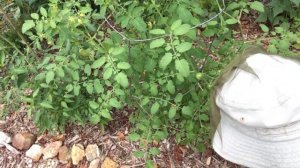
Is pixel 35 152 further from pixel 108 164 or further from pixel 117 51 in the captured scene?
pixel 117 51

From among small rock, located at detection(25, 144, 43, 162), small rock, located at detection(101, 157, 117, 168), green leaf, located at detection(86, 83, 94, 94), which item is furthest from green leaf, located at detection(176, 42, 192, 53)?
small rock, located at detection(25, 144, 43, 162)

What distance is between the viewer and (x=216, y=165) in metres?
2.07

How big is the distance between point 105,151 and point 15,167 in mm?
501

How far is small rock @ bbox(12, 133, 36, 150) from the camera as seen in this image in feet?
7.50

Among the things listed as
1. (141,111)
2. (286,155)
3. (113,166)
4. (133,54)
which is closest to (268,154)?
(286,155)

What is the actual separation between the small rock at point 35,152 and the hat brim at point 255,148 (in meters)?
1.09

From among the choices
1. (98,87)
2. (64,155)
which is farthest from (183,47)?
(64,155)

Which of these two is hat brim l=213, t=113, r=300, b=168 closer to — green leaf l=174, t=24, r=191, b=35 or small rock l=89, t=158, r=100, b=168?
green leaf l=174, t=24, r=191, b=35

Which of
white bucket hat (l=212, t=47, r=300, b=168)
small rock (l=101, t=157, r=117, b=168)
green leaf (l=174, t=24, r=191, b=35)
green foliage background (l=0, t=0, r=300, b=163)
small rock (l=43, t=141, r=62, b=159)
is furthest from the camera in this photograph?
small rock (l=43, t=141, r=62, b=159)

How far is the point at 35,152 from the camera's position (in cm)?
226

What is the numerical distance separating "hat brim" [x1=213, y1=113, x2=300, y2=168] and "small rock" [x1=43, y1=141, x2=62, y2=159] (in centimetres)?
101

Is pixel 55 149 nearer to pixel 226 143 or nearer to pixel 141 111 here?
pixel 141 111

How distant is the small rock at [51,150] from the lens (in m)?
2.23

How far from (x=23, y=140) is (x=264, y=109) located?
57.9 inches
